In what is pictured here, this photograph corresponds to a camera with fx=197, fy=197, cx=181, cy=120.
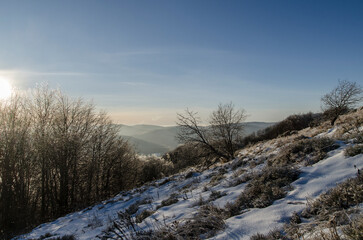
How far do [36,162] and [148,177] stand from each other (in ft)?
57.1

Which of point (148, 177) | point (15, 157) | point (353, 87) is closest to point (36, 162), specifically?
point (15, 157)

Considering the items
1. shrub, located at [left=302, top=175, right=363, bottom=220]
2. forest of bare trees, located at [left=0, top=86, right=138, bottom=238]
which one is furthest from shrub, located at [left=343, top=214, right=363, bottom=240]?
forest of bare trees, located at [left=0, top=86, right=138, bottom=238]

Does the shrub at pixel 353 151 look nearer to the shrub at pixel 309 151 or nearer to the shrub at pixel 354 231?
the shrub at pixel 309 151

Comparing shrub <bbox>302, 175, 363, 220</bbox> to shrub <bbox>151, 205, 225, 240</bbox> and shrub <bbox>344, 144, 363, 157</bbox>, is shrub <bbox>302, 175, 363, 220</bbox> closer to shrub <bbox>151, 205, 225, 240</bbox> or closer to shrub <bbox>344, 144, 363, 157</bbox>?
shrub <bbox>151, 205, 225, 240</bbox>

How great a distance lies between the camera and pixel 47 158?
16031 millimetres

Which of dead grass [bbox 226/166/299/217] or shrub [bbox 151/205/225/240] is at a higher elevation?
dead grass [bbox 226/166/299/217]

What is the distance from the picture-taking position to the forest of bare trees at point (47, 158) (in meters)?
14.2

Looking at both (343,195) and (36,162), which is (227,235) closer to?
(343,195)

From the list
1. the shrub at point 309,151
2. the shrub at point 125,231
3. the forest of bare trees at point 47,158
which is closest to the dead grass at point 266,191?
the shrub at point 309,151

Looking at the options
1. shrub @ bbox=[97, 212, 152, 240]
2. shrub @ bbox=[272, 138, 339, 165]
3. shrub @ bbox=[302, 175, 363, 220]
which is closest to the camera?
shrub @ bbox=[302, 175, 363, 220]

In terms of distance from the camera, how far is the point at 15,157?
47.6 ft

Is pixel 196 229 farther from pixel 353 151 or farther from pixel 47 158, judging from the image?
pixel 47 158

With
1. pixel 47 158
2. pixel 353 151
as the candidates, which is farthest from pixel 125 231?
pixel 47 158

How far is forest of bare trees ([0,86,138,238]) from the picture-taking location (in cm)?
1422
